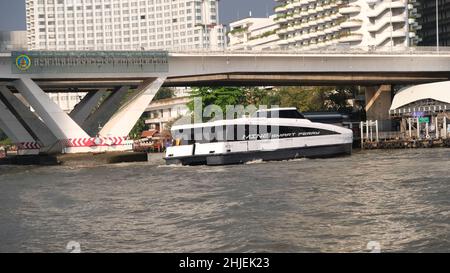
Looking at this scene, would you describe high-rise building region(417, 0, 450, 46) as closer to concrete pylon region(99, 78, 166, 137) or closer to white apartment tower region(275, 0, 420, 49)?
white apartment tower region(275, 0, 420, 49)

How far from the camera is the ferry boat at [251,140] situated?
1940 inches

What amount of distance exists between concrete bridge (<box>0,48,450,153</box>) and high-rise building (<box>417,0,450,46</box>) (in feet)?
165

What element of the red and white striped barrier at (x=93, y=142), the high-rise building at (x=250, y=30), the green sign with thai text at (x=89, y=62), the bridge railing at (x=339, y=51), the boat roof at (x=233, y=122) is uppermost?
the high-rise building at (x=250, y=30)

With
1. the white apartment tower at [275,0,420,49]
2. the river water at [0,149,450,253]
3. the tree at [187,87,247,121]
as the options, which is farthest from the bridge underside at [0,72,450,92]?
the white apartment tower at [275,0,420,49]

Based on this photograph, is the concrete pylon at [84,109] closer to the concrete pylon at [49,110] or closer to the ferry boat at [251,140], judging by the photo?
the concrete pylon at [49,110]

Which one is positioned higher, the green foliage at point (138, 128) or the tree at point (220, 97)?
the tree at point (220, 97)

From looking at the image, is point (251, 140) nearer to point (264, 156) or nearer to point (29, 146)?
point (264, 156)

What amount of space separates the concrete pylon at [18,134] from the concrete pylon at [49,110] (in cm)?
483

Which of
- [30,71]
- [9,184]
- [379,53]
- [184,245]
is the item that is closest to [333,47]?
[379,53]

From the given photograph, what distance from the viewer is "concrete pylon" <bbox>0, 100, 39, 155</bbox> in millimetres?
63938

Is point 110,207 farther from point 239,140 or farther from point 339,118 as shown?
point 339,118

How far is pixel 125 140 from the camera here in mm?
62656

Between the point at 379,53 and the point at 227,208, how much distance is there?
47.8m

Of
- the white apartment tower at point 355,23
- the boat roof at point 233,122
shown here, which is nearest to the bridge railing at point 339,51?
the boat roof at point 233,122
